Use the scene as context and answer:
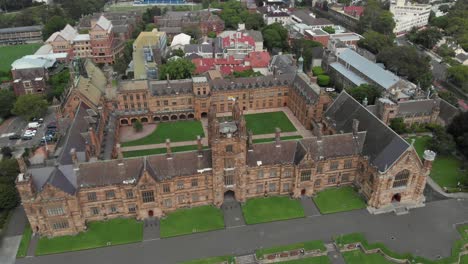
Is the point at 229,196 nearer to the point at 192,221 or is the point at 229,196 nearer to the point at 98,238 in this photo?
the point at 192,221

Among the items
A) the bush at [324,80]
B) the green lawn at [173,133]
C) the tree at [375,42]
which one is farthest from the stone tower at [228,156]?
the tree at [375,42]

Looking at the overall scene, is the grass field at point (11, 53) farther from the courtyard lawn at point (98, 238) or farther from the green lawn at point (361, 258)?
the green lawn at point (361, 258)

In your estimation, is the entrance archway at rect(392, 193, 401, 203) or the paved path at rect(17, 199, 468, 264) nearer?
the paved path at rect(17, 199, 468, 264)

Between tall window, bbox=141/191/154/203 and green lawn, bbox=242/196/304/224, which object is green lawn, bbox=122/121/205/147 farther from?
green lawn, bbox=242/196/304/224

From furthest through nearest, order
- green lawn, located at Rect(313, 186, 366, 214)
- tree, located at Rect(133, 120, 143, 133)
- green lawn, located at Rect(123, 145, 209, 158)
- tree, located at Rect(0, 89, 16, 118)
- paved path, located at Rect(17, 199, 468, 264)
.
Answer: tree, located at Rect(0, 89, 16, 118), tree, located at Rect(133, 120, 143, 133), green lawn, located at Rect(123, 145, 209, 158), green lawn, located at Rect(313, 186, 366, 214), paved path, located at Rect(17, 199, 468, 264)

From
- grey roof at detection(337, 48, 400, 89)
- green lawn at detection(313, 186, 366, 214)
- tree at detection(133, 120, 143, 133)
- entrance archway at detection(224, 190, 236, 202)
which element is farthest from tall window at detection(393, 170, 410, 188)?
tree at detection(133, 120, 143, 133)

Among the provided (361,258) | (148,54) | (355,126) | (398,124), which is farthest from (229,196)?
(148,54)
